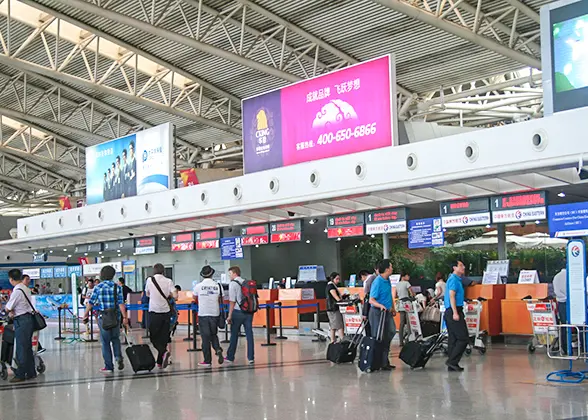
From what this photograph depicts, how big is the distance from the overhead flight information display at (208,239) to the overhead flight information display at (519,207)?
8921mm

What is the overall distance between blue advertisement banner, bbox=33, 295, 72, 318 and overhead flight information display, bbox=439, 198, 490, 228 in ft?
58.7

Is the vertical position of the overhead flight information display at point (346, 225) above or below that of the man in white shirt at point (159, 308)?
above

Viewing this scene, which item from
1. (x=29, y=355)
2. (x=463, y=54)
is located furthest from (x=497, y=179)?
(x=463, y=54)

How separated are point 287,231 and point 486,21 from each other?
23.6ft

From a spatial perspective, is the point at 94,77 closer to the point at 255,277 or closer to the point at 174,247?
the point at 174,247

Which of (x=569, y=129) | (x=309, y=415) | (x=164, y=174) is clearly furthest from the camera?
(x=164, y=174)

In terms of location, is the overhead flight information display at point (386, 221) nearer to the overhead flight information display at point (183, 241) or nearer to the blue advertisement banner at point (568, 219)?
the blue advertisement banner at point (568, 219)

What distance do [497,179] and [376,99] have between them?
3027mm

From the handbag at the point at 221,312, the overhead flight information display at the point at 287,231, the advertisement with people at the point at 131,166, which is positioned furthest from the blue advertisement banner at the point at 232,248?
the handbag at the point at 221,312

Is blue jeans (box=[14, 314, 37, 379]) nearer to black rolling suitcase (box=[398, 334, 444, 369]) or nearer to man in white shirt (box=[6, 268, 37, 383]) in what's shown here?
man in white shirt (box=[6, 268, 37, 383])

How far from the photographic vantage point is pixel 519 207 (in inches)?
571

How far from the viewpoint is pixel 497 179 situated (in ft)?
44.1

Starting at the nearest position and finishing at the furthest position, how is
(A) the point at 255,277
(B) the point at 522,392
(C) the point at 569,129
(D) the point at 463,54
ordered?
(B) the point at 522,392 → (C) the point at 569,129 → (D) the point at 463,54 → (A) the point at 255,277

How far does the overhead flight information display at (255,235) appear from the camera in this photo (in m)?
20.2
